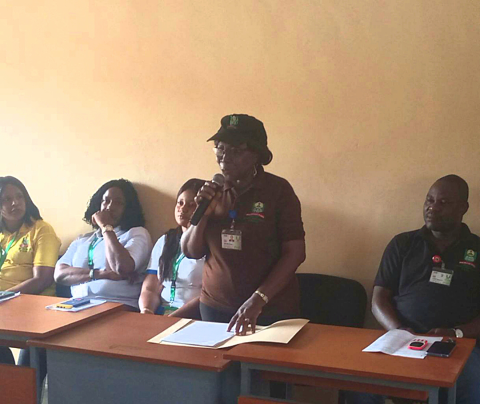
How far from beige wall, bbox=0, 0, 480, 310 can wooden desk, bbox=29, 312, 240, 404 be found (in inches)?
61.1

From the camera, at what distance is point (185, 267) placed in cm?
335

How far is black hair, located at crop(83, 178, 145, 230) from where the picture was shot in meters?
3.79

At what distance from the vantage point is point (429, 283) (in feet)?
9.48

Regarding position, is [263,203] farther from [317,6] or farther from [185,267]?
[317,6]

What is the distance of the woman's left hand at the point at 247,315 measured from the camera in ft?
7.30

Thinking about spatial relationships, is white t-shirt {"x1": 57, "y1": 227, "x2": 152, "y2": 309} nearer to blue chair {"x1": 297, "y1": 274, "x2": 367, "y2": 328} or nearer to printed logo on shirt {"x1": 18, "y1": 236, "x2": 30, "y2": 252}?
printed logo on shirt {"x1": 18, "y1": 236, "x2": 30, "y2": 252}

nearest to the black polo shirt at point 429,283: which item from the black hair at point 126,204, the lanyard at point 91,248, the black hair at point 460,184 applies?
the black hair at point 460,184

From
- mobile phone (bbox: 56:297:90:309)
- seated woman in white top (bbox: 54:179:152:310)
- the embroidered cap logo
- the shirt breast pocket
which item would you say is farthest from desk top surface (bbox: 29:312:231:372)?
the shirt breast pocket

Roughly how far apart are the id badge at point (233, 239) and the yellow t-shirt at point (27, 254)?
6.10 feet

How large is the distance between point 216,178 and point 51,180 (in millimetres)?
2133

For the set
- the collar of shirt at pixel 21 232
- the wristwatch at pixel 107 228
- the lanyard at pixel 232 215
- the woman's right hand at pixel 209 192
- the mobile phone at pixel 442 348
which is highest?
the woman's right hand at pixel 209 192

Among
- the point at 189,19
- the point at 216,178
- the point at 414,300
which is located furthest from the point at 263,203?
the point at 189,19

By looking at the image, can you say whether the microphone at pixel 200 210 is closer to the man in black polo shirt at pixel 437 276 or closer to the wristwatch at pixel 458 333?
the man in black polo shirt at pixel 437 276

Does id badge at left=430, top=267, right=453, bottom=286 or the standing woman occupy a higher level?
the standing woman
